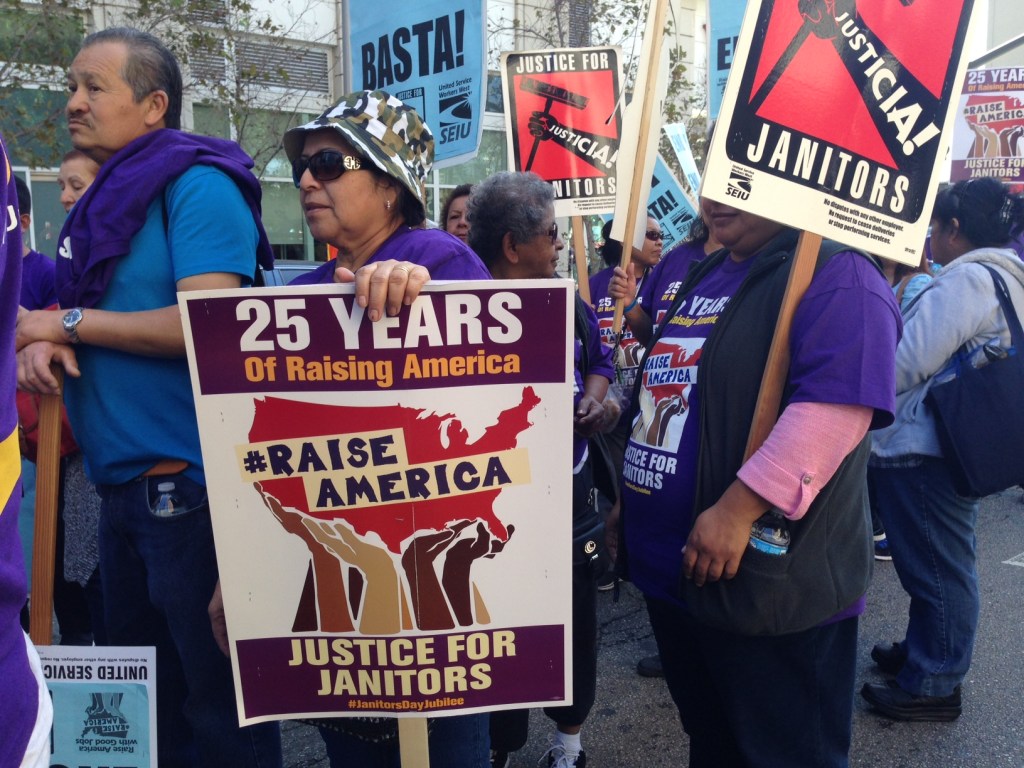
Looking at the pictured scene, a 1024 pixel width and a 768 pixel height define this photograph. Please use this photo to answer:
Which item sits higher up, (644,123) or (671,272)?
(644,123)

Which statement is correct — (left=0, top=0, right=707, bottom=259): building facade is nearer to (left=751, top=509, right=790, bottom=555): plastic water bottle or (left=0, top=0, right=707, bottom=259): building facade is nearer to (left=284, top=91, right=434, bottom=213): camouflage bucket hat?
(left=284, top=91, right=434, bottom=213): camouflage bucket hat

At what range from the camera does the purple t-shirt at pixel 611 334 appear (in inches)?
176

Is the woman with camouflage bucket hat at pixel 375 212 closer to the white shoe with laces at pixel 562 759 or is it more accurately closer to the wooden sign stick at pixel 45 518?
the wooden sign stick at pixel 45 518

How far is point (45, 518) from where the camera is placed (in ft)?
6.87

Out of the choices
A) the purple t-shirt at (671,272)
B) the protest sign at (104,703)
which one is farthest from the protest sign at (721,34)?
the protest sign at (104,703)

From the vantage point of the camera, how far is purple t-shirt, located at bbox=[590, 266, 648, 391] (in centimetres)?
448

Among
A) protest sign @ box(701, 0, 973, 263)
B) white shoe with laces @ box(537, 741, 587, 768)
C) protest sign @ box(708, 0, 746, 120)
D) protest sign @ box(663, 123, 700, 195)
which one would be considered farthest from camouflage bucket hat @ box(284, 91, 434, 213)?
protest sign @ box(708, 0, 746, 120)

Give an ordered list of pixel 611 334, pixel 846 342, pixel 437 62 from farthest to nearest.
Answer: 1. pixel 611 334
2. pixel 437 62
3. pixel 846 342

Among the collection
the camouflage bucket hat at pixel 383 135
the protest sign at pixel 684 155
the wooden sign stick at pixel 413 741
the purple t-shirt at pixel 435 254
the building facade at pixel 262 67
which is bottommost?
the wooden sign stick at pixel 413 741

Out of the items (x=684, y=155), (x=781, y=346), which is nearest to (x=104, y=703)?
(x=781, y=346)

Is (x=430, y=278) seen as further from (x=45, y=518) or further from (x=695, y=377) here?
(x=45, y=518)

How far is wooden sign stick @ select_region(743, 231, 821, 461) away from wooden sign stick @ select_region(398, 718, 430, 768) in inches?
34.8

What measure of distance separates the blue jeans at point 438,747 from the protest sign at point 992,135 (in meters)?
9.03

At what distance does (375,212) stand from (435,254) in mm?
223
